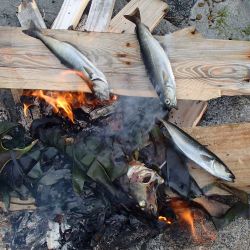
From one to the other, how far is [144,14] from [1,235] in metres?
2.88

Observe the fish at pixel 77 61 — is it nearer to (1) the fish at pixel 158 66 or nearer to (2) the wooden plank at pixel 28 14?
(1) the fish at pixel 158 66

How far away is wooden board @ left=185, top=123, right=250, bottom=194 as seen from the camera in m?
4.73

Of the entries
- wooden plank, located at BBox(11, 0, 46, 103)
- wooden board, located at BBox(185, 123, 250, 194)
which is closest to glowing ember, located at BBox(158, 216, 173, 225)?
wooden board, located at BBox(185, 123, 250, 194)

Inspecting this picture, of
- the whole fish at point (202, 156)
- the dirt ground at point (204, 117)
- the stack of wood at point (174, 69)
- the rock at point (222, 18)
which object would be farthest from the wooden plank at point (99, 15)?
the whole fish at point (202, 156)

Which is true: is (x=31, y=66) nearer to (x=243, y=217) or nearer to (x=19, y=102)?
(x=19, y=102)

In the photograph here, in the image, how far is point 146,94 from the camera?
473 cm

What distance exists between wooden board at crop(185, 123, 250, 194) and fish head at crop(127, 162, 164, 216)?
0.54 metres

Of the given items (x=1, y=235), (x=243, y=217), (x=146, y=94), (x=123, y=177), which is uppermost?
(x=146, y=94)

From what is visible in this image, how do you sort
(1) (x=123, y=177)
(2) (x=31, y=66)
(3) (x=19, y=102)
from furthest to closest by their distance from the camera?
(3) (x=19, y=102) < (2) (x=31, y=66) < (1) (x=123, y=177)

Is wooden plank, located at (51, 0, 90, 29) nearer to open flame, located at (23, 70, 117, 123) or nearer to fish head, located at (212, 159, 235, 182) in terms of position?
open flame, located at (23, 70, 117, 123)

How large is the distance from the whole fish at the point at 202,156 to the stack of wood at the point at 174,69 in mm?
162

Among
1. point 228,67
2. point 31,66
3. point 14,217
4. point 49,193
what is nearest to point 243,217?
point 228,67

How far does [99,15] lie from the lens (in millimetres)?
5453

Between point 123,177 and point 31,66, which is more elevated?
point 31,66
